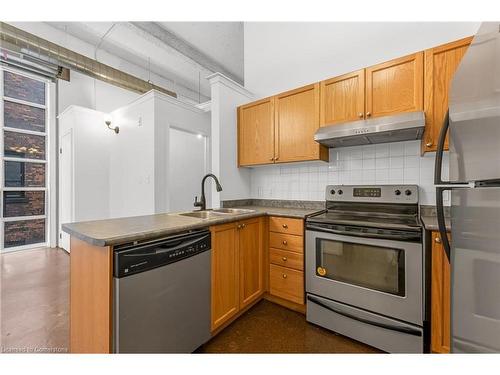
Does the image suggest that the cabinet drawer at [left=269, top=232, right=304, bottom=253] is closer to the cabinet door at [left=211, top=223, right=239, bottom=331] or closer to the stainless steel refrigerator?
the cabinet door at [left=211, top=223, right=239, bottom=331]

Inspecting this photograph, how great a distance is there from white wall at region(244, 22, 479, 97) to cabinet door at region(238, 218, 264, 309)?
6.06 feet

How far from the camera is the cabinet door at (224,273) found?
1.68 metres

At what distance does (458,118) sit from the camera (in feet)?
3.05

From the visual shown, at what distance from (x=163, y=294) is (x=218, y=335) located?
0.76 m

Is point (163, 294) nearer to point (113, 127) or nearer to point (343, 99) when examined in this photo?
point (343, 99)

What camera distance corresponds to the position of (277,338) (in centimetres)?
172

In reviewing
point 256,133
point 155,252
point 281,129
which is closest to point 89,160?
point 256,133

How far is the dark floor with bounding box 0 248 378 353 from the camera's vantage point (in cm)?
161

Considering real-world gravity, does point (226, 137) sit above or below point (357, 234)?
above

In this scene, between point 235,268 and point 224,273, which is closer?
point 224,273

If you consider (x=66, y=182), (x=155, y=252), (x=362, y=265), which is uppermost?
(x=66, y=182)

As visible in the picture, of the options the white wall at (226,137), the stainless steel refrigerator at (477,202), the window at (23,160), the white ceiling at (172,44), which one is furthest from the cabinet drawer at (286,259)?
the window at (23,160)
